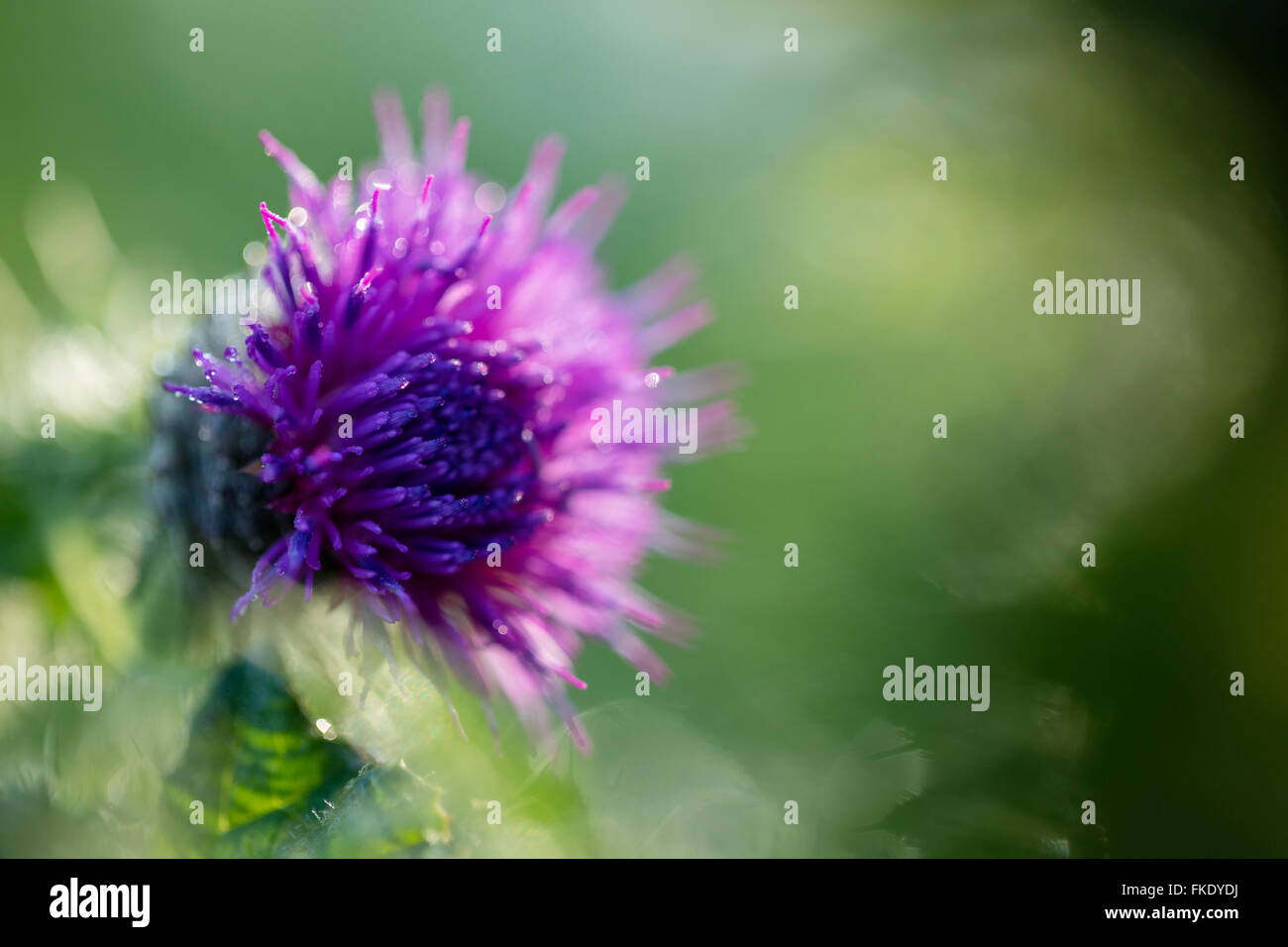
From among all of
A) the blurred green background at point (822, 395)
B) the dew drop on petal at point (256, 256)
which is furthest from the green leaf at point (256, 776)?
the dew drop on petal at point (256, 256)

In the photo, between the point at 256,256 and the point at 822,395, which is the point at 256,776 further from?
the point at 822,395

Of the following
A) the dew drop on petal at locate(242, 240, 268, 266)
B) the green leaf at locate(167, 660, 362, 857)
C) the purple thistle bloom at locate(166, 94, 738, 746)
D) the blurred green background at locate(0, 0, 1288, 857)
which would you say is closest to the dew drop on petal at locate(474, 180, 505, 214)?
the purple thistle bloom at locate(166, 94, 738, 746)

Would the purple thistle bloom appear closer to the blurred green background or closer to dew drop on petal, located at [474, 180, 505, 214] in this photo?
dew drop on petal, located at [474, 180, 505, 214]

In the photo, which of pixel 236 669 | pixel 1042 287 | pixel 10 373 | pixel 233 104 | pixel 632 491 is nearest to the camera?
pixel 236 669

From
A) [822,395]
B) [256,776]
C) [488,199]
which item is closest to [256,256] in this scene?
[488,199]
